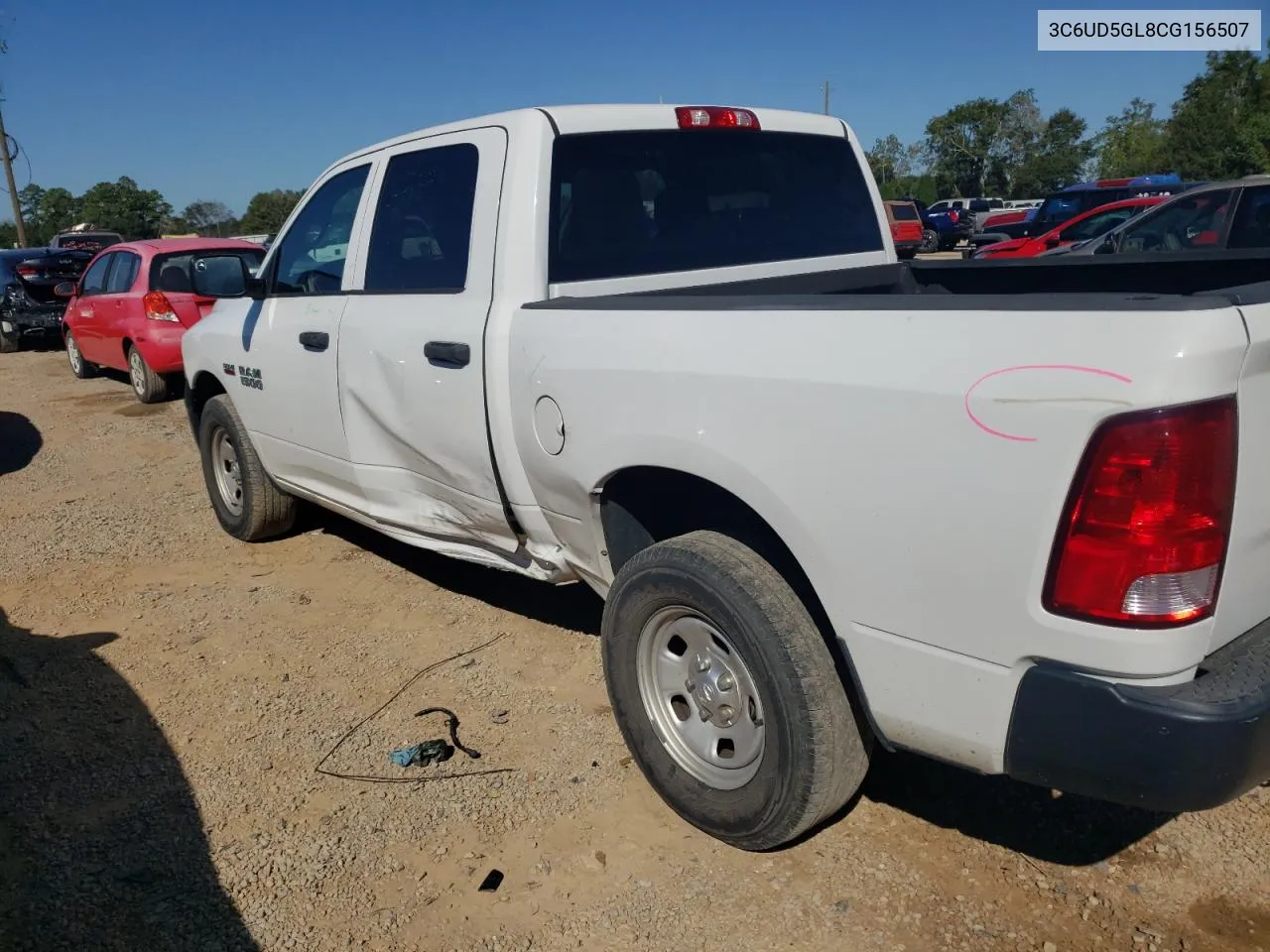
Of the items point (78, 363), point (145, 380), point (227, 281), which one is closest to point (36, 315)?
point (78, 363)

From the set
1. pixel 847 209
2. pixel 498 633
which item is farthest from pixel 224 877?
pixel 847 209

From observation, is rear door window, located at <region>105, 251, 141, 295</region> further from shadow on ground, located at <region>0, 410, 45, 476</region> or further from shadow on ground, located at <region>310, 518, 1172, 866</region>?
shadow on ground, located at <region>310, 518, 1172, 866</region>

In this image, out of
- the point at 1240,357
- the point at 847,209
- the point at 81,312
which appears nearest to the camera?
the point at 1240,357

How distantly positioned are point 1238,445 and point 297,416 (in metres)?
3.82

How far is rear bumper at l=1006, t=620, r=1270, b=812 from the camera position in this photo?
197cm

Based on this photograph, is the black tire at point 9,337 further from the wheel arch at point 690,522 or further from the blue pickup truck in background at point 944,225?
the blue pickup truck in background at point 944,225

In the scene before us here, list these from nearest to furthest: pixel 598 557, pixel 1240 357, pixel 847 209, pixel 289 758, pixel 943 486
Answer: pixel 1240 357 → pixel 943 486 → pixel 598 557 → pixel 289 758 → pixel 847 209

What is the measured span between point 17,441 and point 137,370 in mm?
1965

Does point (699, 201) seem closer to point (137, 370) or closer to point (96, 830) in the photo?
point (96, 830)

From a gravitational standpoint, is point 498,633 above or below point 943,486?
below

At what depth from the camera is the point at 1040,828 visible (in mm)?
3012

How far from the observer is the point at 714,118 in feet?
13.0

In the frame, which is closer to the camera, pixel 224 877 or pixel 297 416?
pixel 224 877

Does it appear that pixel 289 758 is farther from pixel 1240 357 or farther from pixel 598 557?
pixel 1240 357
